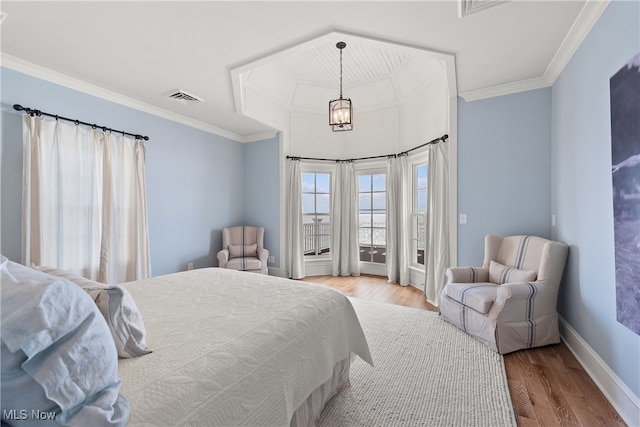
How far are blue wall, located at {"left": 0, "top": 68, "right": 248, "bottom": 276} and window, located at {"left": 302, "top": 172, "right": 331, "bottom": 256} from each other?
4.04 feet

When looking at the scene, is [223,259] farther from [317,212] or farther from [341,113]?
[341,113]

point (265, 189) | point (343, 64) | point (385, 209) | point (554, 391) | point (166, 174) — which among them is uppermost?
point (343, 64)

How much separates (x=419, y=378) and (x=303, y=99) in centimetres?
434

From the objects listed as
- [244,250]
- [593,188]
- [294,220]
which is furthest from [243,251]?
[593,188]

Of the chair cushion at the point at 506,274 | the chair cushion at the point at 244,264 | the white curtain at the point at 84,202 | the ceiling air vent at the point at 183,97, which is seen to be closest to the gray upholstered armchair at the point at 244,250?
the chair cushion at the point at 244,264

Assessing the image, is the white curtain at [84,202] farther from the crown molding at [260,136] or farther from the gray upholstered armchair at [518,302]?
the gray upholstered armchair at [518,302]

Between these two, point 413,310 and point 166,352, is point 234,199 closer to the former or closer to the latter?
point 413,310

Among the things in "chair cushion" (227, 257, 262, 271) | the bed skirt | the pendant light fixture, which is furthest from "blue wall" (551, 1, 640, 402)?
"chair cushion" (227, 257, 262, 271)

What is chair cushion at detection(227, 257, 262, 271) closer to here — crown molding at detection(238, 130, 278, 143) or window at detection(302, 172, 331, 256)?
window at detection(302, 172, 331, 256)

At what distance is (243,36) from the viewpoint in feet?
7.73

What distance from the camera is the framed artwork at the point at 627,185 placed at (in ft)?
4.78

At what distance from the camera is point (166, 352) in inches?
40.0

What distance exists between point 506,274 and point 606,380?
1029 mm

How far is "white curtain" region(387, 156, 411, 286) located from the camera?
4355mm
